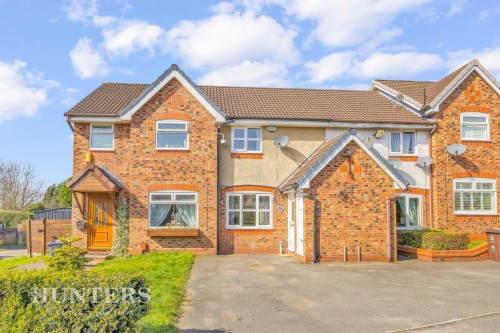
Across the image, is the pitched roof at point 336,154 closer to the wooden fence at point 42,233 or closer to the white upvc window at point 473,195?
the white upvc window at point 473,195

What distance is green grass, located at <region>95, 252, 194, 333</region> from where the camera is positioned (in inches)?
313

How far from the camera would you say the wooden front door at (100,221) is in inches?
743

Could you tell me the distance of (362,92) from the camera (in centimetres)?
2408

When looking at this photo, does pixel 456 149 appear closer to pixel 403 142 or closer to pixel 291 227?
pixel 403 142

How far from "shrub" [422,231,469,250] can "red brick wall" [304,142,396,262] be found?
1.92 metres

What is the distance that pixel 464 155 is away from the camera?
20266 mm

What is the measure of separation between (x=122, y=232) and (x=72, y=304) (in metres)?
12.4

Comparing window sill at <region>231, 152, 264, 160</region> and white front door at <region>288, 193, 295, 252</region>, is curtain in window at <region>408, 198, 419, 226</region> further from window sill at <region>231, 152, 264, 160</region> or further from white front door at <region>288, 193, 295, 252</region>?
window sill at <region>231, 152, 264, 160</region>

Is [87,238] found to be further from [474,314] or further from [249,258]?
[474,314]

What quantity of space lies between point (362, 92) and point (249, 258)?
37.6ft

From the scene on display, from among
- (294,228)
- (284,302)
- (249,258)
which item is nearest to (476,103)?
(294,228)

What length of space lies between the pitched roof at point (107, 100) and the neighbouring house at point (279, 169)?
8cm

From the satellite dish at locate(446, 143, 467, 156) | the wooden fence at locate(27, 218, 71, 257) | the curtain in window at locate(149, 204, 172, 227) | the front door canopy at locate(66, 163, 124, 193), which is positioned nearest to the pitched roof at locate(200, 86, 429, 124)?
the satellite dish at locate(446, 143, 467, 156)

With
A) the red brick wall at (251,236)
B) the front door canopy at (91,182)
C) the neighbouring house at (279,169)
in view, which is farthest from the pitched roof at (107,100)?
the red brick wall at (251,236)
